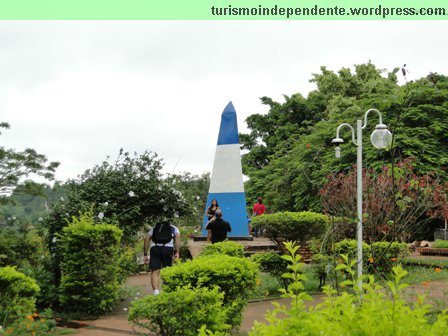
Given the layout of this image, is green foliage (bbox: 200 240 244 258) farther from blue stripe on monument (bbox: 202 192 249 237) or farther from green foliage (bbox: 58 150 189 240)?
blue stripe on monument (bbox: 202 192 249 237)

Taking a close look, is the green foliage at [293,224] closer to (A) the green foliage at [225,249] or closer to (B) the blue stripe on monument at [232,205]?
(A) the green foliage at [225,249]

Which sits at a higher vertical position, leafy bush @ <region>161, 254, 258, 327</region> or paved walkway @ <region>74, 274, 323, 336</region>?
leafy bush @ <region>161, 254, 258, 327</region>

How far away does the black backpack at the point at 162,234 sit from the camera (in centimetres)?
904

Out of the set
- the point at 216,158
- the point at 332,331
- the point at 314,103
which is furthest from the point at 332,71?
the point at 332,331

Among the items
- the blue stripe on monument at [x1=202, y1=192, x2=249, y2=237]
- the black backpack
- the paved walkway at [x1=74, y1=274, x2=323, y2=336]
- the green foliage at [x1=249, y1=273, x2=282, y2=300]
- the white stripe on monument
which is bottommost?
the paved walkway at [x1=74, y1=274, x2=323, y2=336]

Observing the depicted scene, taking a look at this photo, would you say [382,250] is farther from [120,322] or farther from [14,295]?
[14,295]

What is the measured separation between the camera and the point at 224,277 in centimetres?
599

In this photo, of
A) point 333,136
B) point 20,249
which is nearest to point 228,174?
point 333,136

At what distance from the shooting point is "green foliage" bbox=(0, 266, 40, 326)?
681 cm

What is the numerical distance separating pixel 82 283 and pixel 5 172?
22.8 ft

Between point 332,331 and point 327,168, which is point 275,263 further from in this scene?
point 327,168

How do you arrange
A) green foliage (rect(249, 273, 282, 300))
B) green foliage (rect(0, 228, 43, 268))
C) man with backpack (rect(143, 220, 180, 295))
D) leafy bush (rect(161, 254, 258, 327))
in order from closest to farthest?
leafy bush (rect(161, 254, 258, 327)) < man with backpack (rect(143, 220, 180, 295)) < green foliage (rect(249, 273, 282, 300)) < green foliage (rect(0, 228, 43, 268))

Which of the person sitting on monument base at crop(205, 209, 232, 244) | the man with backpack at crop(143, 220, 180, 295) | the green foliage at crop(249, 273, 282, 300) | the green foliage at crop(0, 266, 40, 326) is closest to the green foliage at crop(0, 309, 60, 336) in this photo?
the green foliage at crop(0, 266, 40, 326)

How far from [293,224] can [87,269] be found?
12.9 ft
